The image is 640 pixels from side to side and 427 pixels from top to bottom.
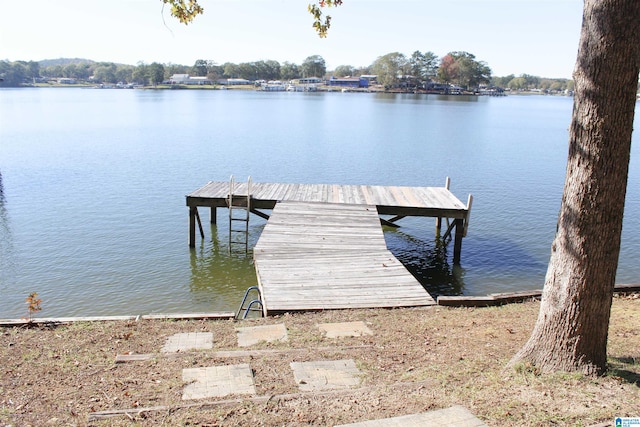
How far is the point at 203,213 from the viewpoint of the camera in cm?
2286

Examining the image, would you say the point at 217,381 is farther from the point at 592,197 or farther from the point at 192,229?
the point at 192,229

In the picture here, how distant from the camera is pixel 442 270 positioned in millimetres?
17109

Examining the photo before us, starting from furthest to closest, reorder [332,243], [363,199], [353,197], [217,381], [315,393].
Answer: [353,197], [363,199], [332,243], [217,381], [315,393]

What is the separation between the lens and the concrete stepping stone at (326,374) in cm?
632

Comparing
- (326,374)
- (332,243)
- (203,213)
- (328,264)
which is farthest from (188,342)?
(203,213)

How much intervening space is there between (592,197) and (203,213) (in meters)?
18.9

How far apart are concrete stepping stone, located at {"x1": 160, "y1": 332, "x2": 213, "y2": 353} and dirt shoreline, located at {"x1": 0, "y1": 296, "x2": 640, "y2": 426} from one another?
0.49 ft

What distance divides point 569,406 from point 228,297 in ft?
34.1

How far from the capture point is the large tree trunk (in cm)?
553

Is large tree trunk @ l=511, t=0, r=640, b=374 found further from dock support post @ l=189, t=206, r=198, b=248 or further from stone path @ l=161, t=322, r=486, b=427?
dock support post @ l=189, t=206, r=198, b=248

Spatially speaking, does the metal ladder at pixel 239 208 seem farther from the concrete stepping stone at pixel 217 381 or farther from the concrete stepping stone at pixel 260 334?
the concrete stepping stone at pixel 217 381

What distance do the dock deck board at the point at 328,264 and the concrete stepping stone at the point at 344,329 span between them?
3.37 ft

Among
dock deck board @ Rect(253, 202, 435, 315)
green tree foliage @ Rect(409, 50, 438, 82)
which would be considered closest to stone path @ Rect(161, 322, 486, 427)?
dock deck board @ Rect(253, 202, 435, 315)

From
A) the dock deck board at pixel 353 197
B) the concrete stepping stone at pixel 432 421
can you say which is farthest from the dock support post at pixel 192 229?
the concrete stepping stone at pixel 432 421
